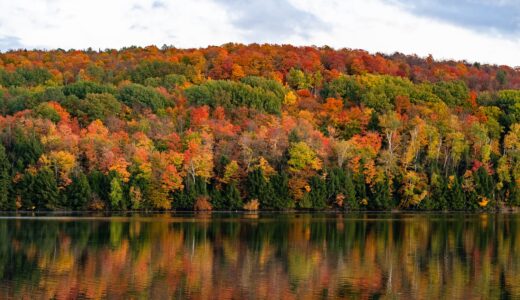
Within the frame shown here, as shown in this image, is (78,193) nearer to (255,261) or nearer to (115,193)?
(115,193)

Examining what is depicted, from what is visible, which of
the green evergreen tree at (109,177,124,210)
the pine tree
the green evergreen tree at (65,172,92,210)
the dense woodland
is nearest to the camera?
the pine tree

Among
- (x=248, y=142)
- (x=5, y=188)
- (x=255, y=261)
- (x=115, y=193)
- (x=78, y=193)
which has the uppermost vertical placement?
(x=248, y=142)

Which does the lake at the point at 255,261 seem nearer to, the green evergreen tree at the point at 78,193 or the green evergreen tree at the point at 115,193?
the green evergreen tree at the point at 78,193

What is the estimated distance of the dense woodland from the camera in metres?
101

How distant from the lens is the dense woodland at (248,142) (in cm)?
10088

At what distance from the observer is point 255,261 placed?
44938mm

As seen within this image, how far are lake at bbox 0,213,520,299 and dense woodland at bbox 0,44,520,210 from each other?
30537 millimetres

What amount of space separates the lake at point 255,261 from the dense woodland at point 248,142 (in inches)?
1202

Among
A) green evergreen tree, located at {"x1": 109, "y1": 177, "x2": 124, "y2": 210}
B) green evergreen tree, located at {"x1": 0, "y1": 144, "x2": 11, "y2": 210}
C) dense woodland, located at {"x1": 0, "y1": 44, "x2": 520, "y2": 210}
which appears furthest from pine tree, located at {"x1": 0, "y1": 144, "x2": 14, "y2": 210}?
green evergreen tree, located at {"x1": 109, "y1": 177, "x2": 124, "y2": 210}

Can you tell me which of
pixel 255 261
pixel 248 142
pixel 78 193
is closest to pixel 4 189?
pixel 78 193

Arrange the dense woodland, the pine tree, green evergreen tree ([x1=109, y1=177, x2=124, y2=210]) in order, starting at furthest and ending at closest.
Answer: the dense woodland < green evergreen tree ([x1=109, y1=177, x2=124, y2=210]) < the pine tree

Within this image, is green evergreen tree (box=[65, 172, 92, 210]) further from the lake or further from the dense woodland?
the lake

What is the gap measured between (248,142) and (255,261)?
2556 inches

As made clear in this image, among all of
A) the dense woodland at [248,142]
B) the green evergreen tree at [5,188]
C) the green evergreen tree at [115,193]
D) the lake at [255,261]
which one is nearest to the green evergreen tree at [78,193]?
the dense woodland at [248,142]
